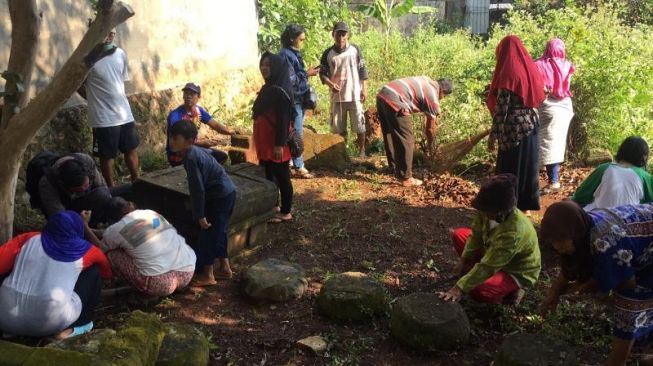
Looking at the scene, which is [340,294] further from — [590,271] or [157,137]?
[157,137]

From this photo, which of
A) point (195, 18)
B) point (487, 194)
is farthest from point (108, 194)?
point (195, 18)

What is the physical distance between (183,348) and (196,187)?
4.18ft

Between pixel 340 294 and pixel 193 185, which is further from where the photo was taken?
pixel 193 185

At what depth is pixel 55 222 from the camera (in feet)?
11.0

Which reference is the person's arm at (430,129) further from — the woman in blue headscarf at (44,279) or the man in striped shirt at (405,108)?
the woman in blue headscarf at (44,279)

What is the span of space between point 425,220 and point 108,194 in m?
2.95

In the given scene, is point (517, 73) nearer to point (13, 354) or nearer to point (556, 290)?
point (556, 290)

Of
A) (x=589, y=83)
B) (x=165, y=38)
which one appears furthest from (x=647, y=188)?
(x=165, y=38)

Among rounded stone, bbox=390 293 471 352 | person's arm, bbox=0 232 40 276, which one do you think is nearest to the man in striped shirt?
rounded stone, bbox=390 293 471 352

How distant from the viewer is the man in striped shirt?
21.5 ft

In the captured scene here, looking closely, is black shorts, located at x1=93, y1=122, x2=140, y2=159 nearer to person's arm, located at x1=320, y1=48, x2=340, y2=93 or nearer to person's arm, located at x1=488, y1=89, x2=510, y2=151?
person's arm, located at x1=320, y1=48, x2=340, y2=93

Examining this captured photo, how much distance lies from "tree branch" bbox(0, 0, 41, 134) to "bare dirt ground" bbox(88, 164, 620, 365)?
5.13 ft

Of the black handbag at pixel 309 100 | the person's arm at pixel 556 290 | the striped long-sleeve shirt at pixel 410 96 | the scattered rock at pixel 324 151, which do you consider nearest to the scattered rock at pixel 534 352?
the person's arm at pixel 556 290

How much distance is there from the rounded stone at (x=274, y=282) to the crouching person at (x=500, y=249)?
1.10m
